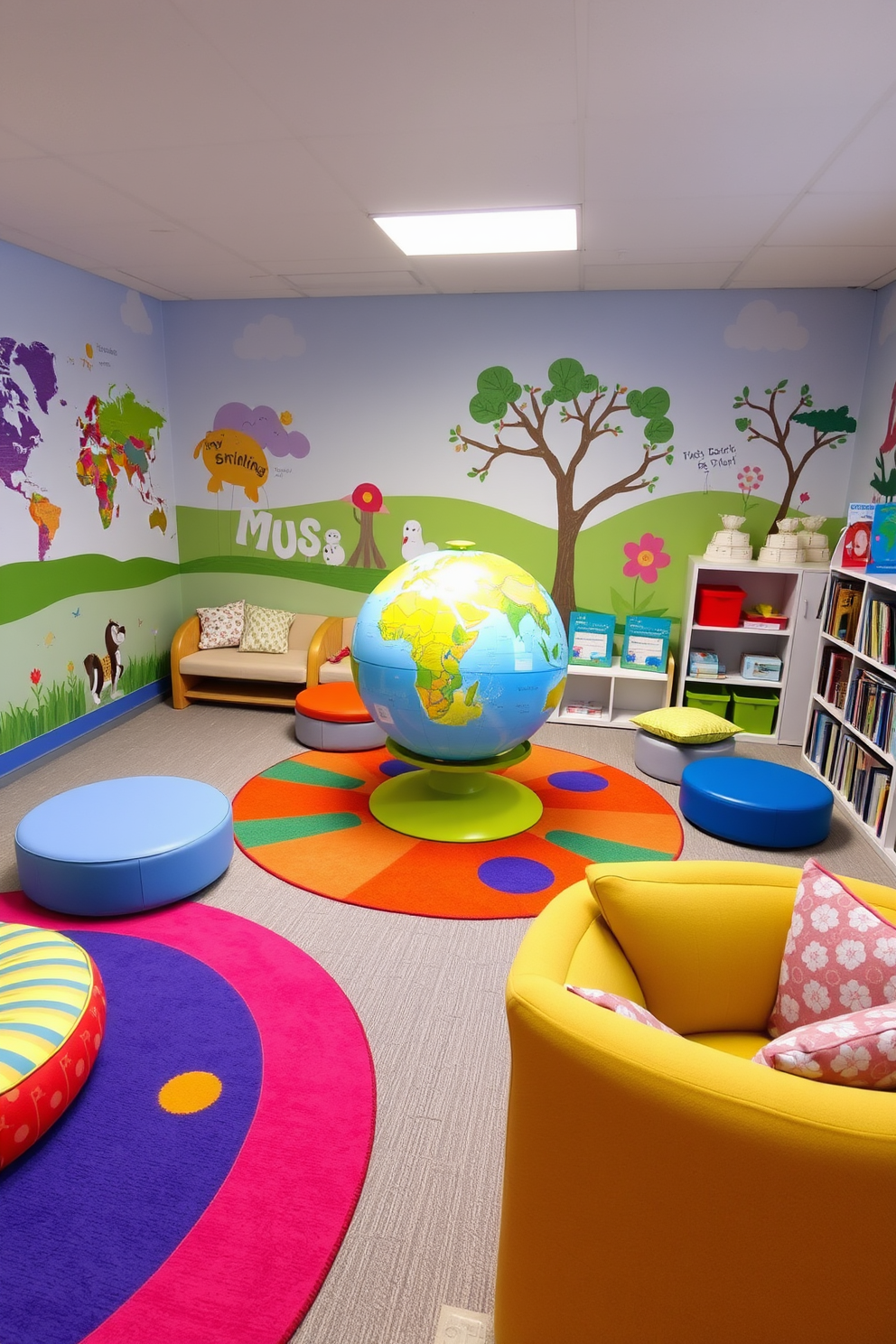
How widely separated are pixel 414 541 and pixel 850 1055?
5419mm

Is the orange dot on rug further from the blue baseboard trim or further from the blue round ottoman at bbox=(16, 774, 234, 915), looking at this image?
the blue baseboard trim

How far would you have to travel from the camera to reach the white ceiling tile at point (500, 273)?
15.8 ft

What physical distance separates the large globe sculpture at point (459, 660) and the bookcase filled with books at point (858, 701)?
5.71ft

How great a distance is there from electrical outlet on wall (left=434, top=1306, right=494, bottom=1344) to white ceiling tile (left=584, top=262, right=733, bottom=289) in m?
5.18

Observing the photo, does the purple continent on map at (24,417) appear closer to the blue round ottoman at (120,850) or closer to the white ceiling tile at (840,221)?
the blue round ottoman at (120,850)

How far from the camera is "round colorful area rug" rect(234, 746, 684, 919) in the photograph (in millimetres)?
3676

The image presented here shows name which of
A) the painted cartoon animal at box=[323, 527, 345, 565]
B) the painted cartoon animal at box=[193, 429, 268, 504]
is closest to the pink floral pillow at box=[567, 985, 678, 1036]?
the painted cartoon animal at box=[323, 527, 345, 565]

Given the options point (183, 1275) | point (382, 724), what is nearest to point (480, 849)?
point (382, 724)

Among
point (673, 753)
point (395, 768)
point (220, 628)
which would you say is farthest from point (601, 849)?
point (220, 628)

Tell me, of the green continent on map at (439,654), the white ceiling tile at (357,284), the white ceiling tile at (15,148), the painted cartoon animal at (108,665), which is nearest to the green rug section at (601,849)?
the green continent on map at (439,654)

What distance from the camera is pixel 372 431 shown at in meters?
6.34

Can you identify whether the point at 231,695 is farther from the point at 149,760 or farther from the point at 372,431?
the point at 372,431

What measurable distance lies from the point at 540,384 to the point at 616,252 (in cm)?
142

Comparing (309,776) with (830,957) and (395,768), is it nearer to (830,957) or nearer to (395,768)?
(395,768)
